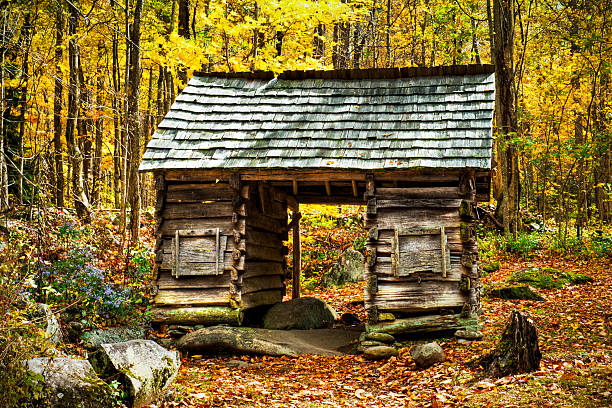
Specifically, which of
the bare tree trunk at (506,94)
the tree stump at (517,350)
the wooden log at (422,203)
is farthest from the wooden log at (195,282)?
the bare tree trunk at (506,94)

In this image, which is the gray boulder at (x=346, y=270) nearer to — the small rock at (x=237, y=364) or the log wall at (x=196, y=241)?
the log wall at (x=196, y=241)

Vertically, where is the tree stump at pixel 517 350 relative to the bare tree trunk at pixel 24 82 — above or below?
below

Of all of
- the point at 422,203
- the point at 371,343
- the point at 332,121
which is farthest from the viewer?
the point at 332,121

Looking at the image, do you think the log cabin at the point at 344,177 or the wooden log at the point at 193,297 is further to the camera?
the wooden log at the point at 193,297

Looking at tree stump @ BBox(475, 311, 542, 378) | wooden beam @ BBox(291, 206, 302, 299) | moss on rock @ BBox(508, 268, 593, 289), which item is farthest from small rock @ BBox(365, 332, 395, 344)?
moss on rock @ BBox(508, 268, 593, 289)

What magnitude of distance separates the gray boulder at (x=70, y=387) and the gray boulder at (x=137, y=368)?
0.41 meters

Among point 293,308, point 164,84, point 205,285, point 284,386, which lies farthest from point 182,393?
point 164,84

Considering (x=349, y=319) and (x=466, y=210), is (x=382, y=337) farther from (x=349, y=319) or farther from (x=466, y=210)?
(x=349, y=319)

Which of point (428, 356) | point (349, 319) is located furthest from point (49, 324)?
point (349, 319)

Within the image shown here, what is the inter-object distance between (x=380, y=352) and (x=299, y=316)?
2881 mm

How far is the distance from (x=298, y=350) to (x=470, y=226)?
3.98 meters

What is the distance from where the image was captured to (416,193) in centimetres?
1010

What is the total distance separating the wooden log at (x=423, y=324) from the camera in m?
9.51

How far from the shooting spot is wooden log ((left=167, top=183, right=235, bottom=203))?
10844 mm
